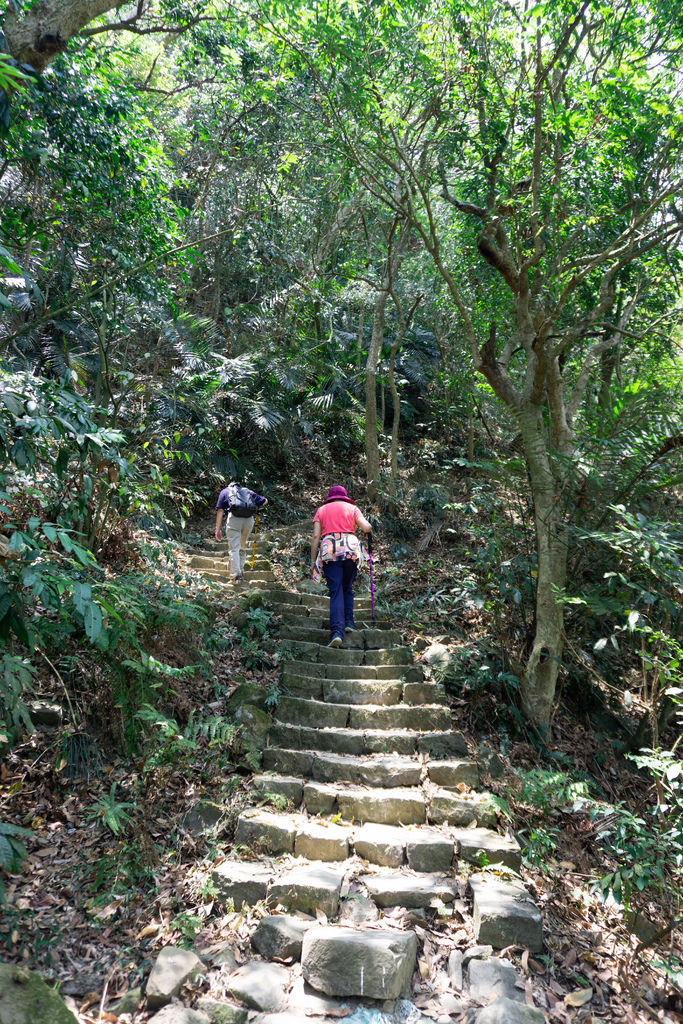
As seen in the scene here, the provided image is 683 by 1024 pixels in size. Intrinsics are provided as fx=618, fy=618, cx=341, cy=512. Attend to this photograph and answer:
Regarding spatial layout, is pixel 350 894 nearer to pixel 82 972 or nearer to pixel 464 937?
pixel 464 937

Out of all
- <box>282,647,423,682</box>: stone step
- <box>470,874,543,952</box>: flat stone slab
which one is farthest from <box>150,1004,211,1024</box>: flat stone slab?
<box>282,647,423,682</box>: stone step

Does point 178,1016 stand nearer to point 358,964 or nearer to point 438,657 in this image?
point 358,964

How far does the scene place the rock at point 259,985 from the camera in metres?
3.07

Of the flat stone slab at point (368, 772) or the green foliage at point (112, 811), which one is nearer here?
the green foliage at point (112, 811)

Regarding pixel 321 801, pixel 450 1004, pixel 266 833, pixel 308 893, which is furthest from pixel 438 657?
pixel 450 1004

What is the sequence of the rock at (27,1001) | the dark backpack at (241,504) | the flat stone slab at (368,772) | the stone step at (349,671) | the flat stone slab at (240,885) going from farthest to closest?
the dark backpack at (241,504)
the stone step at (349,671)
the flat stone slab at (368,772)
the flat stone slab at (240,885)
the rock at (27,1001)

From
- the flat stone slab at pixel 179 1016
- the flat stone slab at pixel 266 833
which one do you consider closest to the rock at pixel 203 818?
the flat stone slab at pixel 266 833

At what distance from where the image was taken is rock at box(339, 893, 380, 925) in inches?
142

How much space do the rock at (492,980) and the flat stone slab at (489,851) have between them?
70 centimetres

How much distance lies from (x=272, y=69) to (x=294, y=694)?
32.1 ft

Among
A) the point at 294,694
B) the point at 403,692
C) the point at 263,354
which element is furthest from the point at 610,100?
the point at 263,354

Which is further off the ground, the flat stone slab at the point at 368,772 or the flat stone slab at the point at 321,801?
the flat stone slab at the point at 368,772

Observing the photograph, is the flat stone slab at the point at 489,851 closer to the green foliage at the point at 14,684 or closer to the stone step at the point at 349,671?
the stone step at the point at 349,671

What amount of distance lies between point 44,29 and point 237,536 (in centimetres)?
531
